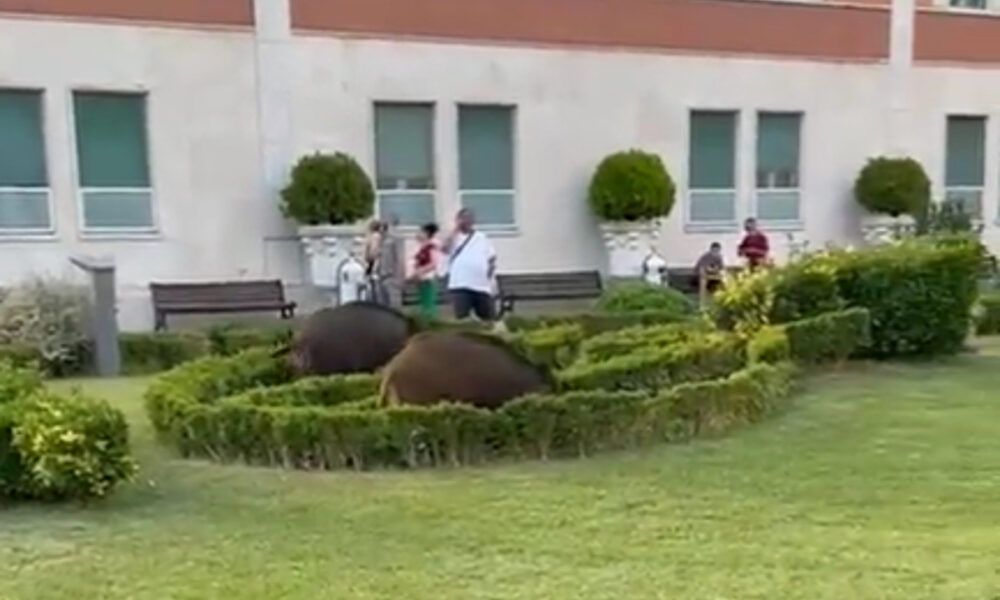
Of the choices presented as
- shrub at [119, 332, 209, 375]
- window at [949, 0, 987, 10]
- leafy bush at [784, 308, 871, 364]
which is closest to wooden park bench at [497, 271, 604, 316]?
shrub at [119, 332, 209, 375]

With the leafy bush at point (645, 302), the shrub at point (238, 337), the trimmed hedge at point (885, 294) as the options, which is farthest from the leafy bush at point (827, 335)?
the shrub at point (238, 337)

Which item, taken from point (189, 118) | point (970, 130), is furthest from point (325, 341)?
point (970, 130)

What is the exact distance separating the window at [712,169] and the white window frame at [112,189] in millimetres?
10056

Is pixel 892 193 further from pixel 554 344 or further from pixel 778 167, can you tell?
pixel 554 344

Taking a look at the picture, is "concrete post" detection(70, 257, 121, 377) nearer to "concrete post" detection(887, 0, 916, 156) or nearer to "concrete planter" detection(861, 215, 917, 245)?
"concrete planter" detection(861, 215, 917, 245)

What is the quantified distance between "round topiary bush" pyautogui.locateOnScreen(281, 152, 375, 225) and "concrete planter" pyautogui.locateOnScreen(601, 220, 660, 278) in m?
4.83

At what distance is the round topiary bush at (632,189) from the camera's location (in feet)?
66.5

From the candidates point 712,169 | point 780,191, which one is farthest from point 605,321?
point 780,191

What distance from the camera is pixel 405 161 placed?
65.5 ft

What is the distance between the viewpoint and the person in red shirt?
65.8 ft

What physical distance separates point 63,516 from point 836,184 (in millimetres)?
20015

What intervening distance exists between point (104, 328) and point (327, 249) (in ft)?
16.1

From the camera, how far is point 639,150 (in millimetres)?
21203

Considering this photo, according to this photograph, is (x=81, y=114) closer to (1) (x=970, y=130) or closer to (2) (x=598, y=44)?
(2) (x=598, y=44)
